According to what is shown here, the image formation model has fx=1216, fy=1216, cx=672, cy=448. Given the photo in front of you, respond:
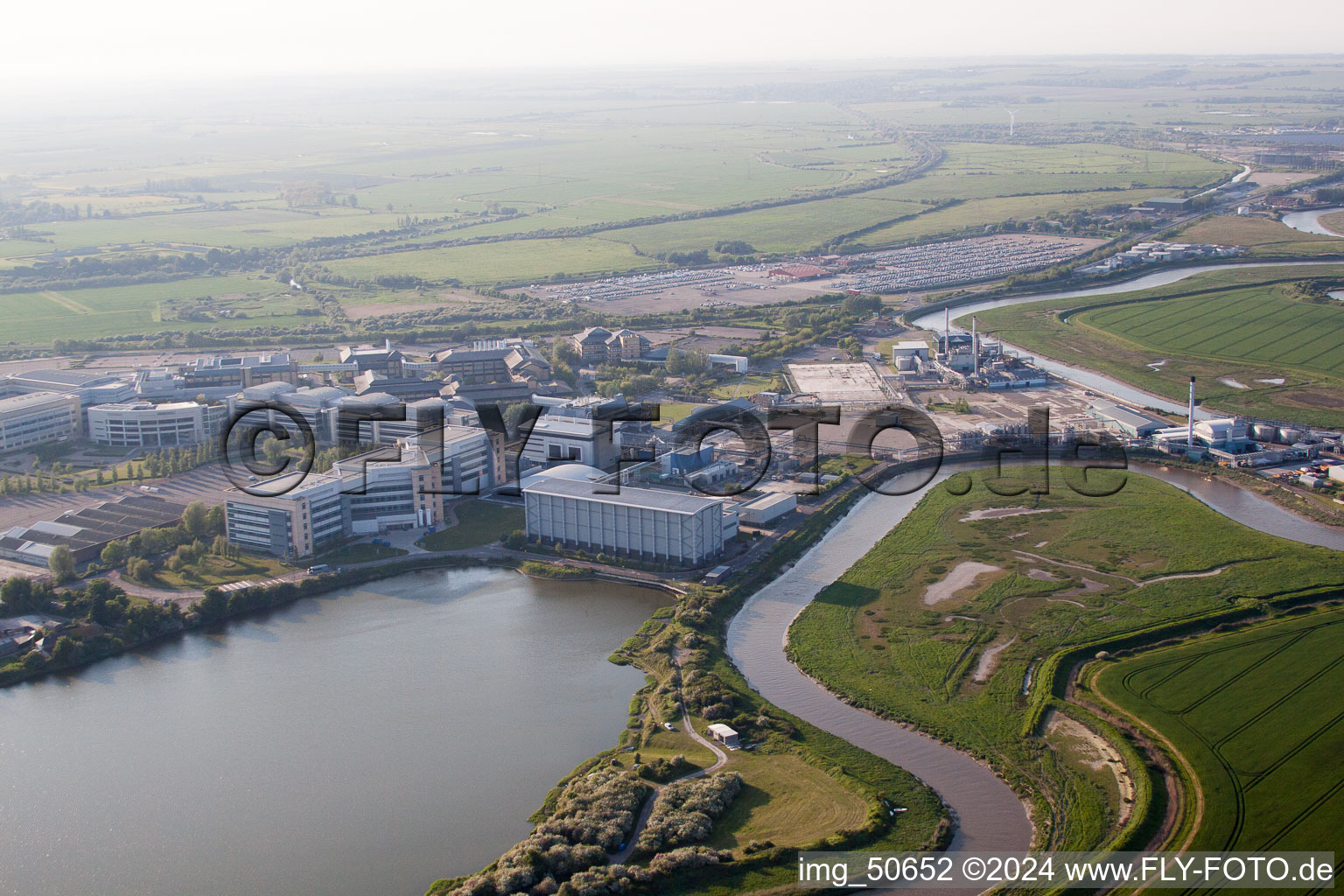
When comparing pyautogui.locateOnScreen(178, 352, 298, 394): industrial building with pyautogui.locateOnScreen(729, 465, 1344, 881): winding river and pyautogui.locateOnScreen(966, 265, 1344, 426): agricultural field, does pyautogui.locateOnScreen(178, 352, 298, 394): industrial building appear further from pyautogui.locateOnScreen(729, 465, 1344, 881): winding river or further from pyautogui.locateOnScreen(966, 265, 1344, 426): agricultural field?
pyautogui.locateOnScreen(966, 265, 1344, 426): agricultural field

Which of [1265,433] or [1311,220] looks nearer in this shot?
[1265,433]

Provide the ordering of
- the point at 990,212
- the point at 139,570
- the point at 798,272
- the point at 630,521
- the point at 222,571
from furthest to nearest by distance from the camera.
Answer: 1. the point at 990,212
2. the point at 798,272
3. the point at 630,521
4. the point at 222,571
5. the point at 139,570

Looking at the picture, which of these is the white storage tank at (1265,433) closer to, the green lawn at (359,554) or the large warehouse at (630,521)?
the large warehouse at (630,521)

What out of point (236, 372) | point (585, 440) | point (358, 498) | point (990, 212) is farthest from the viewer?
point (990, 212)

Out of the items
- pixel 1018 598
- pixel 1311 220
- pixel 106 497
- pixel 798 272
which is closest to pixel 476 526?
pixel 106 497

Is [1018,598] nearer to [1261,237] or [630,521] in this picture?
[630,521]

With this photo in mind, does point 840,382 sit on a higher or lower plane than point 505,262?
lower

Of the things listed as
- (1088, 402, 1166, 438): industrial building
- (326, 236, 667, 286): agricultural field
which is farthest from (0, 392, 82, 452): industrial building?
(1088, 402, 1166, 438): industrial building

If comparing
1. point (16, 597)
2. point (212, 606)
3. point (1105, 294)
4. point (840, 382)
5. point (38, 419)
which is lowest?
point (212, 606)
